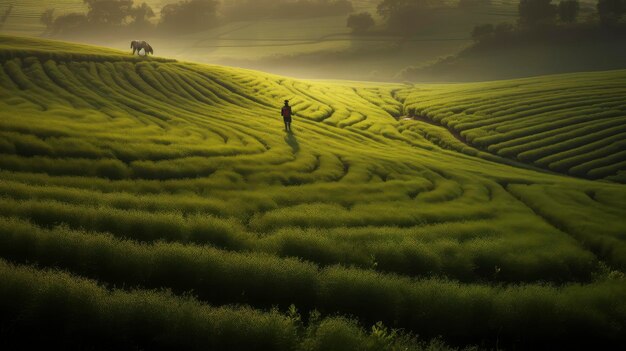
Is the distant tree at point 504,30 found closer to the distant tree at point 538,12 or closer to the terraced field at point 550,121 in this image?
the distant tree at point 538,12

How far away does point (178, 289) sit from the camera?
14969mm

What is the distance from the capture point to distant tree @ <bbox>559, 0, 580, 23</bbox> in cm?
15675

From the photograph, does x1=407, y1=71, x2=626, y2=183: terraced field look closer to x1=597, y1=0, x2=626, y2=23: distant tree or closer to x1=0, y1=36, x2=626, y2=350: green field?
x1=0, y1=36, x2=626, y2=350: green field

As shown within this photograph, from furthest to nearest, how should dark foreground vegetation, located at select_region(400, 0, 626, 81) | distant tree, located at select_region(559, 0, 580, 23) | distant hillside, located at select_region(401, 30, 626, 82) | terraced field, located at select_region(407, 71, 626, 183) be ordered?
distant tree, located at select_region(559, 0, 580, 23) < dark foreground vegetation, located at select_region(400, 0, 626, 81) < distant hillside, located at select_region(401, 30, 626, 82) < terraced field, located at select_region(407, 71, 626, 183)

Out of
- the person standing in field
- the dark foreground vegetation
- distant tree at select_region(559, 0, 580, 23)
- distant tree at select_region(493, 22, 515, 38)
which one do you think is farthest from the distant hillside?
the person standing in field

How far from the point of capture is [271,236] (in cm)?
1933

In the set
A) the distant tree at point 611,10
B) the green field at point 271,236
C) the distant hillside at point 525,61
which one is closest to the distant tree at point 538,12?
the distant hillside at point 525,61

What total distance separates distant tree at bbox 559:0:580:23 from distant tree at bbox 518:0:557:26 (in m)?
4.61

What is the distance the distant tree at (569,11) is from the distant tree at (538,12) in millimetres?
4609

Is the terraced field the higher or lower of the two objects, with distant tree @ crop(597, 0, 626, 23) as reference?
lower

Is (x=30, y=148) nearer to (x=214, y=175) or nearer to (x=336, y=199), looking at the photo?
(x=214, y=175)

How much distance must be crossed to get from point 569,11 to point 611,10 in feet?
43.5

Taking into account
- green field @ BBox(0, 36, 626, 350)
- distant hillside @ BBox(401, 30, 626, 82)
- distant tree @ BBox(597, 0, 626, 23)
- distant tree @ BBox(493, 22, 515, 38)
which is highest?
distant tree @ BBox(597, 0, 626, 23)

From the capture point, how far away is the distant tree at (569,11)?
156750mm
